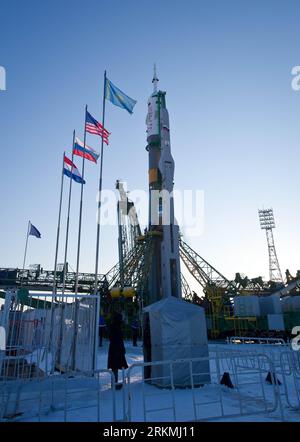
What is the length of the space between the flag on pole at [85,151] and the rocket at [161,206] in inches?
369

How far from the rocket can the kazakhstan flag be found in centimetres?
1021

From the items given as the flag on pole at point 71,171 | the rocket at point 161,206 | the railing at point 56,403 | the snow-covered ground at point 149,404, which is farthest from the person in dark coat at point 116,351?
the rocket at point 161,206

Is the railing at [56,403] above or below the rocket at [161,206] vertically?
below

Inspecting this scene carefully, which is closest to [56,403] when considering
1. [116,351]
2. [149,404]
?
[149,404]

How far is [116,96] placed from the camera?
47.9 ft

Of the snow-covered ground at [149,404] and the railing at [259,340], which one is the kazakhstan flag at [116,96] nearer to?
the railing at [259,340]

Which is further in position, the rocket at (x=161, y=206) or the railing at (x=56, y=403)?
the rocket at (x=161, y=206)

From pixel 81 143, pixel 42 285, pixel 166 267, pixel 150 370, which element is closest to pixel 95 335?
pixel 150 370

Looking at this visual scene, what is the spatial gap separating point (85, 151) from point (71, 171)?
145 centimetres

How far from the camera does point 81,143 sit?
1543 centimetres

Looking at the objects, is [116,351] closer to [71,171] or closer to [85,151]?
[85,151]

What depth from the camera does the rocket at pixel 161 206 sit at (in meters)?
23.2

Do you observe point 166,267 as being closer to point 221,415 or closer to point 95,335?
point 95,335
